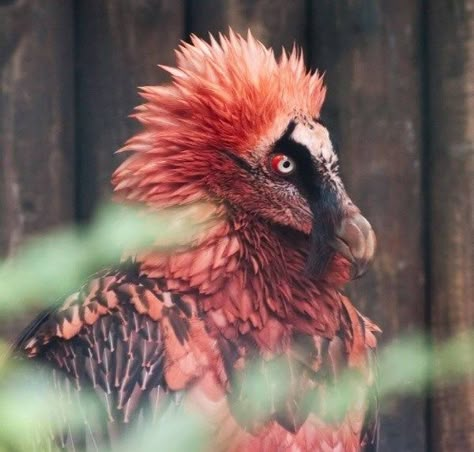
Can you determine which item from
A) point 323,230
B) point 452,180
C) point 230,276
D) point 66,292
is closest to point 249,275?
point 230,276

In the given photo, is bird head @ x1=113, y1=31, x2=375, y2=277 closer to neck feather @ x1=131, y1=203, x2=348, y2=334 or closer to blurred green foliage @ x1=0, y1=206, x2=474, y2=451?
neck feather @ x1=131, y1=203, x2=348, y2=334

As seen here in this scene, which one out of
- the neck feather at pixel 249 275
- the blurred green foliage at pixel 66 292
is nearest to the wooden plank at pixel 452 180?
the neck feather at pixel 249 275

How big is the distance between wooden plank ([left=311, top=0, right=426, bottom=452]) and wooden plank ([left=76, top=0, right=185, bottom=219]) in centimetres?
36

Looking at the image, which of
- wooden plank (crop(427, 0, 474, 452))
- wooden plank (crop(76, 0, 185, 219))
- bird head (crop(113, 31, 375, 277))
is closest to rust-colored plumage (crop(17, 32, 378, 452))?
bird head (crop(113, 31, 375, 277))

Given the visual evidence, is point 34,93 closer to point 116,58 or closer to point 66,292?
point 116,58

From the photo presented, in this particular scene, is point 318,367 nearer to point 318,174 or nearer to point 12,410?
point 318,174

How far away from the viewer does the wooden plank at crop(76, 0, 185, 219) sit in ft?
9.37

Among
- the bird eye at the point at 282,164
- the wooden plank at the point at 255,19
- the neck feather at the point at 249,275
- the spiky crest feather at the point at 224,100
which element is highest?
the wooden plank at the point at 255,19

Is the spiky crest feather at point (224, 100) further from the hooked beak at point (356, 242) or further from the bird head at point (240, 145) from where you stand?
the hooked beak at point (356, 242)

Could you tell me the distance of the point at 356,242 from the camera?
1.78 meters

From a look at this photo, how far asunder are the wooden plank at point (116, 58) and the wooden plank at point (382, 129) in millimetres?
364

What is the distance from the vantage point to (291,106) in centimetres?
186

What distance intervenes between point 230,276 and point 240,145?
20 cm

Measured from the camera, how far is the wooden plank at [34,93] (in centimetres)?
286
